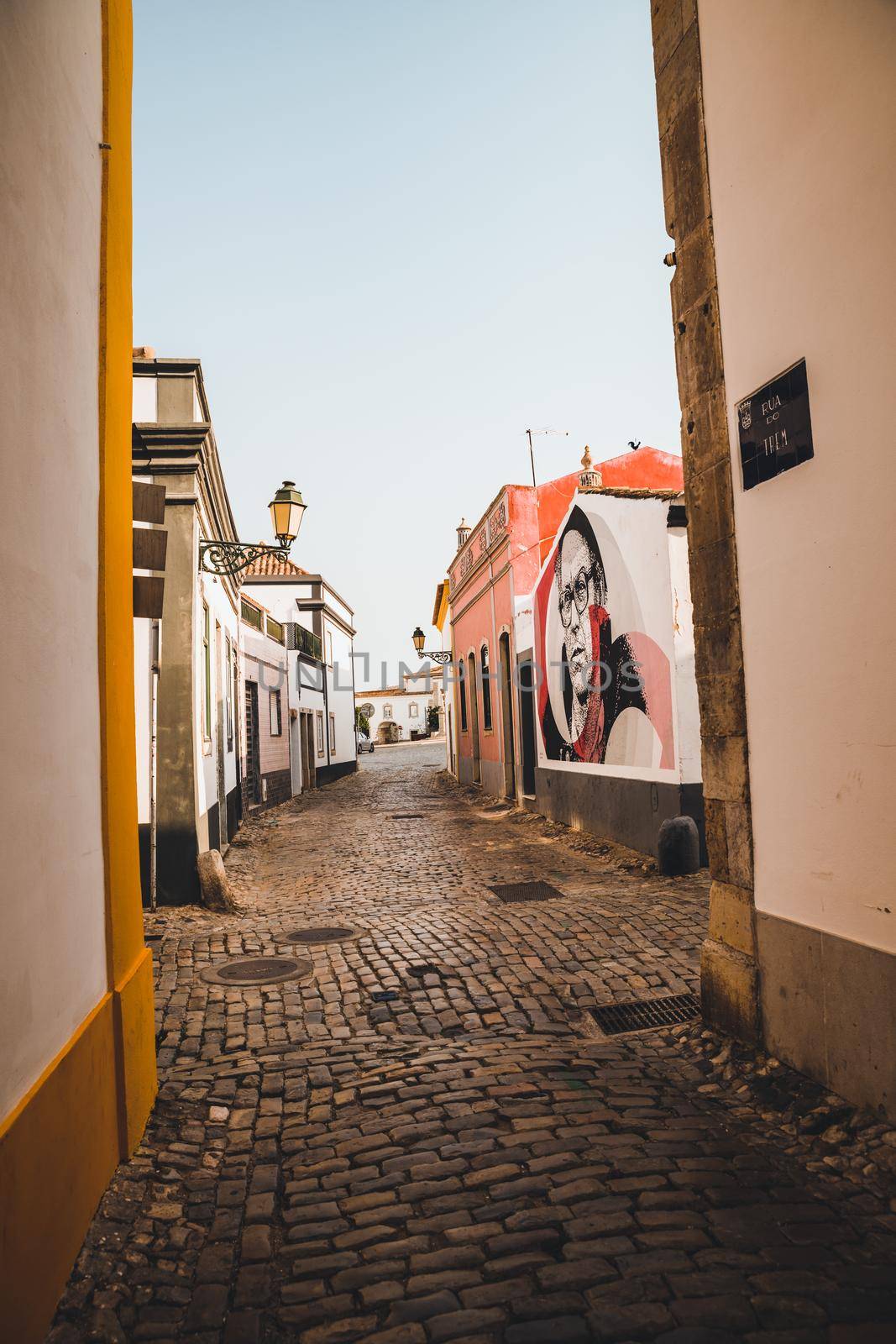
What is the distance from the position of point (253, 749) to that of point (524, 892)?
36.2 ft

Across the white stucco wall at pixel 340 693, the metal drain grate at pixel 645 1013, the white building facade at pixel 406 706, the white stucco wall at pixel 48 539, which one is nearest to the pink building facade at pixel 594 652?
the metal drain grate at pixel 645 1013

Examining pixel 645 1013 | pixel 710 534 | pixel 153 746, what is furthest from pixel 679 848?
pixel 153 746

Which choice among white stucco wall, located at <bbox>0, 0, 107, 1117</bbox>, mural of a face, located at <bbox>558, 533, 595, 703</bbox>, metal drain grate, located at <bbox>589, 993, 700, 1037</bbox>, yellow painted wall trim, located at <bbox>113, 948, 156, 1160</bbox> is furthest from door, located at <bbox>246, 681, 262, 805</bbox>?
white stucco wall, located at <bbox>0, 0, 107, 1117</bbox>

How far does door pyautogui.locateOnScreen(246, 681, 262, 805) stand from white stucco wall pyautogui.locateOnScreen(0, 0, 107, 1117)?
14.6m

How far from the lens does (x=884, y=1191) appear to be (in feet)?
9.81

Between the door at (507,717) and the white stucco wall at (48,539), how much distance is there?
46.8 feet

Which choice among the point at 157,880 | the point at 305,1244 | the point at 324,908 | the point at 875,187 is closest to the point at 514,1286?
the point at 305,1244

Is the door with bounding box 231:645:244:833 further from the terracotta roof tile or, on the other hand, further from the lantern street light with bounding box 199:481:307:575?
the terracotta roof tile

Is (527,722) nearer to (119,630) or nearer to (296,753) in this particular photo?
(296,753)

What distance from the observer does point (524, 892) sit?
8531 millimetres

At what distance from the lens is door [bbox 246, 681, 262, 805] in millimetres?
17906

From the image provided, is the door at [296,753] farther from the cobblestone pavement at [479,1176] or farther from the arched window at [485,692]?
the cobblestone pavement at [479,1176]

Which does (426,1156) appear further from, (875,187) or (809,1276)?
(875,187)

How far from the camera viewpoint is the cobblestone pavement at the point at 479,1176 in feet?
8.09
